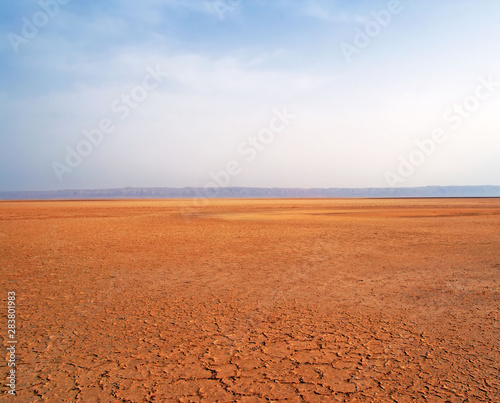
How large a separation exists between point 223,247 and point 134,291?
4.44 metres

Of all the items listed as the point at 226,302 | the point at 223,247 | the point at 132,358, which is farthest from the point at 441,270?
the point at 132,358

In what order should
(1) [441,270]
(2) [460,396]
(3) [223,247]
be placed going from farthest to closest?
(3) [223,247] < (1) [441,270] < (2) [460,396]

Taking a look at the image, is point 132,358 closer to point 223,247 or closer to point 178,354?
point 178,354

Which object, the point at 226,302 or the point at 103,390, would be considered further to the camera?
the point at 226,302

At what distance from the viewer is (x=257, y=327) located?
412 cm

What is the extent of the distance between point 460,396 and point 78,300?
16.0ft

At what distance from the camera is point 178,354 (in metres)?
3.43

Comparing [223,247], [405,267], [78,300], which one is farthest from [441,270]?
[78,300]

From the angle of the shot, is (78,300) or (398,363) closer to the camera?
(398,363)

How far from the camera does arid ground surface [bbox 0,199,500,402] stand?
287cm

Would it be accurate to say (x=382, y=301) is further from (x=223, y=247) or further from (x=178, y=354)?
(x=223, y=247)

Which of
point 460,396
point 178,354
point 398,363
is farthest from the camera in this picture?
point 178,354

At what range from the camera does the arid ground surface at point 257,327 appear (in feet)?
9.40

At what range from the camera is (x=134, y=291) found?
5.70 metres
